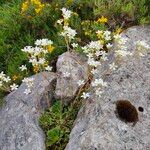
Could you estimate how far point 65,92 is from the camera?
5.17m

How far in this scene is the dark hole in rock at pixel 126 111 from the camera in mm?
4625

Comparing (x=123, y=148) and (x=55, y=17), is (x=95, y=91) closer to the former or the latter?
(x=123, y=148)

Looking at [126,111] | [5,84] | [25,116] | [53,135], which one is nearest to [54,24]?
[5,84]

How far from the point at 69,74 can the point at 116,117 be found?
831 millimetres

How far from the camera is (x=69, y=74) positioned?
16.8ft

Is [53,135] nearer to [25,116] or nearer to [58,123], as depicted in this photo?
[58,123]

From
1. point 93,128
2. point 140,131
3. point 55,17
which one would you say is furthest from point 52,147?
point 55,17

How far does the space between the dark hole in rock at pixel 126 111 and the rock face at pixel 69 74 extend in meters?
0.65

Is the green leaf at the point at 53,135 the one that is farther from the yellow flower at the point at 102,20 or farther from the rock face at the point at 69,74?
the yellow flower at the point at 102,20

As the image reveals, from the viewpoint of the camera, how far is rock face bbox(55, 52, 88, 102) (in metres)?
5.16

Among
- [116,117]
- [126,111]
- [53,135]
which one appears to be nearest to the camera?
[116,117]

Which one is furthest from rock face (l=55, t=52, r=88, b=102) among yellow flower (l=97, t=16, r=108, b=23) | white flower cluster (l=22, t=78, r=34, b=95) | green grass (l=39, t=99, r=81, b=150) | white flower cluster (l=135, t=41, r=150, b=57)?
white flower cluster (l=135, t=41, r=150, b=57)

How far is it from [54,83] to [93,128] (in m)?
1.08

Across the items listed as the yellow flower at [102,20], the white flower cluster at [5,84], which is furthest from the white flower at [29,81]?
the yellow flower at [102,20]
